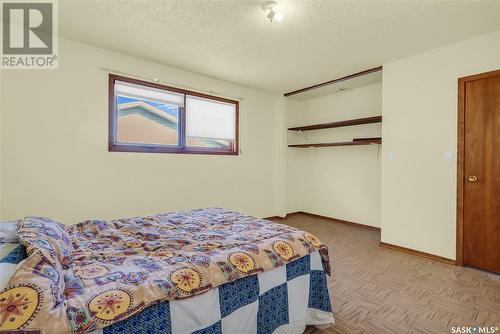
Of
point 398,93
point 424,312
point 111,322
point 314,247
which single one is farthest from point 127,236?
point 398,93

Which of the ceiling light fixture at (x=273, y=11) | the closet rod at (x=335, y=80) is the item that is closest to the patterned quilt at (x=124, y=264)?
the ceiling light fixture at (x=273, y=11)

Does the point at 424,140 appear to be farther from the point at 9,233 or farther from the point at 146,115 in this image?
the point at 9,233

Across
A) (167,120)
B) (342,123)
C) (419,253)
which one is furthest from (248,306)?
(342,123)

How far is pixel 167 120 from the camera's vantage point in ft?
12.0

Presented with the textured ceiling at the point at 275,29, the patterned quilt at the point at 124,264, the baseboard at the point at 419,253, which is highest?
the textured ceiling at the point at 275,29

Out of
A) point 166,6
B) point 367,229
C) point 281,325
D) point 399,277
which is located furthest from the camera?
point 367,229

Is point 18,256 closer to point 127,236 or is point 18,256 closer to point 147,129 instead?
point 127,236

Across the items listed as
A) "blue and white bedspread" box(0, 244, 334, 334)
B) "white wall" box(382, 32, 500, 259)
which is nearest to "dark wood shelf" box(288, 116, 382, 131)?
"white wall" box(382, 32, 500, 259)

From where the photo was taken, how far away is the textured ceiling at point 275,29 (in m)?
2.18

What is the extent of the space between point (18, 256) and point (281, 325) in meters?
1.45

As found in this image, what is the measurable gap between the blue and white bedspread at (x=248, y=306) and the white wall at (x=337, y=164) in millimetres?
3052

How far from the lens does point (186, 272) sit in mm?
1201

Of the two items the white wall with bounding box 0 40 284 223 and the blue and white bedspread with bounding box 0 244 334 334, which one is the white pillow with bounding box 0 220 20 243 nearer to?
the blue and white bedspread with bounding box 0 244 334 334

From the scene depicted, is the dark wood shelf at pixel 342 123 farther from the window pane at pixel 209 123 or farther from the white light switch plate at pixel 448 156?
the window pane at pixel 209 123
